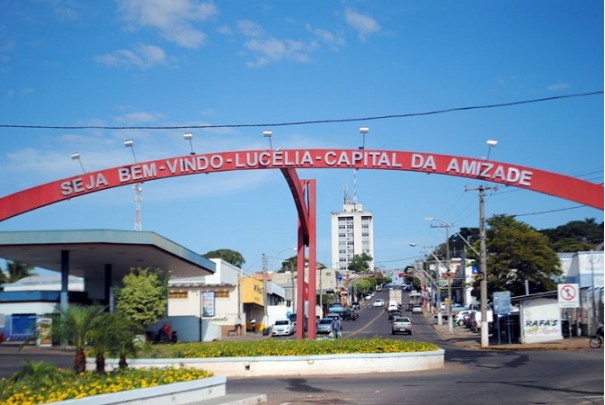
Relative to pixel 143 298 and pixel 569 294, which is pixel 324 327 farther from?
pixel 569 294

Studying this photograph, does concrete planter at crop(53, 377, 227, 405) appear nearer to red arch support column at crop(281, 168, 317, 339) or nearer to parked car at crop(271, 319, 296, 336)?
red arch support column at crop(281, 168, 317, 339)

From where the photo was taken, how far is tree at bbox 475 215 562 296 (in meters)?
59.6

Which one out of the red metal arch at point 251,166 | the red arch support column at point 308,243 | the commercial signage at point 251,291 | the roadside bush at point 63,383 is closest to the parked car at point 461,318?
the commercial signage at point 251,291

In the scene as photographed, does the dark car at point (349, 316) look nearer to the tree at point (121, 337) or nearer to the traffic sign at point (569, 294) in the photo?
the traffic sign at point (569, 294)

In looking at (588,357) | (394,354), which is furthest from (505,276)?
(394,354)

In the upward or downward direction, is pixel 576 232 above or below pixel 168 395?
above

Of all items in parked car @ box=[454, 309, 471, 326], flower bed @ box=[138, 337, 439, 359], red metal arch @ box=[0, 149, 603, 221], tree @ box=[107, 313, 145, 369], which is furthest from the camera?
parked car @ box=[454, 309, 471, 326]

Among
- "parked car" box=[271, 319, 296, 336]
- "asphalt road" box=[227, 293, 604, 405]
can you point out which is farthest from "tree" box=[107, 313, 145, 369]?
"parked car" box=[271, 319, 296, 336]

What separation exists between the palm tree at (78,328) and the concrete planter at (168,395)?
183cm

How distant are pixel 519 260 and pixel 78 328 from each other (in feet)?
166

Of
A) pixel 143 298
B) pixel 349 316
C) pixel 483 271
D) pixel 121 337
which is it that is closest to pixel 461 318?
pixel 349 316

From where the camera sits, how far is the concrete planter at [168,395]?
12617 millimetres

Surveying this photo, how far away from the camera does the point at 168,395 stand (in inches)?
562

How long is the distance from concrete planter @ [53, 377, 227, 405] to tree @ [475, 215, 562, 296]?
47.6 m
